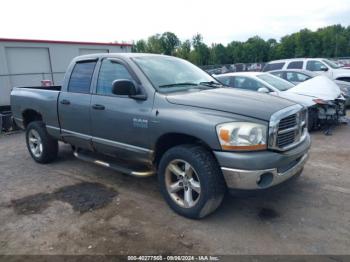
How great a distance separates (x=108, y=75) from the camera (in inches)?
179

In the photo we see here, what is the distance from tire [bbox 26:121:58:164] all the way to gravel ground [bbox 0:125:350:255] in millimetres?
643

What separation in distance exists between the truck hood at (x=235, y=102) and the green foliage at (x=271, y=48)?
206 ft

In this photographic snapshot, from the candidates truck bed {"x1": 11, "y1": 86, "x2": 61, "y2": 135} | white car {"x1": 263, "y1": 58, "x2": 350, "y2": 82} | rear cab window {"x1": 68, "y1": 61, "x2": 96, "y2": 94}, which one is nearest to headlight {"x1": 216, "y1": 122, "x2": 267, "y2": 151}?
rear cab window {"x1": 68, "y1": 61, "x2": 96, "y2": 94}

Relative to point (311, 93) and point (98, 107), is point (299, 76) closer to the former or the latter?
point (311, 93)

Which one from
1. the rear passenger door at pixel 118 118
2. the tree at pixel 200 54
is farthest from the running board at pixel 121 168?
the tree at pixel 200 54

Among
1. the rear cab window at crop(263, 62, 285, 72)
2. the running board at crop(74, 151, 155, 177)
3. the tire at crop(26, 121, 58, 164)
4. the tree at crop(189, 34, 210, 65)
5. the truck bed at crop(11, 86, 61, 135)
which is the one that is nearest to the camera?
the running board at crop(74, 151, 155, 177)

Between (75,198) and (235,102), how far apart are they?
2.57 metres

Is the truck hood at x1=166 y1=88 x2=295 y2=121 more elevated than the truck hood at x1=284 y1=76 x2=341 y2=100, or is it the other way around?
the truck hood at x1=166 y1=88 x2=295 y2=121

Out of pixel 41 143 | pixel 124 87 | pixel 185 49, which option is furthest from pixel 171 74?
pixel 185 49

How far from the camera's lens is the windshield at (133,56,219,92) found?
13.5 ft

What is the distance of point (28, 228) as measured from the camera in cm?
368

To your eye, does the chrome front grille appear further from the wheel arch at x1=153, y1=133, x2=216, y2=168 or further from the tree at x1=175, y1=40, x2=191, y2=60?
the tree at x1=175, y1=40, x2=191, y2=60

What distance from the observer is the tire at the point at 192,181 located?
3385 mm

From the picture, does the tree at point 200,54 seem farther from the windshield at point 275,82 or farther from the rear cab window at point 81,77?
the rear cab window at point 81,77
